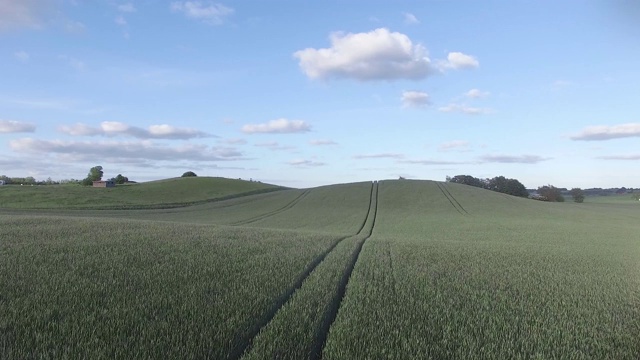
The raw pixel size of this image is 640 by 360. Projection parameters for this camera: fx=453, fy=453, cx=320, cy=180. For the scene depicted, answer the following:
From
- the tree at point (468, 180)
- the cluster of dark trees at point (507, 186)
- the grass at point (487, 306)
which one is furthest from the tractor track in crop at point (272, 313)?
the tree at point (468, 180)

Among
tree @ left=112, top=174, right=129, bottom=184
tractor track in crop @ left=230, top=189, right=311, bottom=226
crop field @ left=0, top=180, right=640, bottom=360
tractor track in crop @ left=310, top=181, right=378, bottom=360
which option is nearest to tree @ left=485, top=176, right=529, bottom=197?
tractor track in crop @ left=230, top=189, right=311, bottom=226

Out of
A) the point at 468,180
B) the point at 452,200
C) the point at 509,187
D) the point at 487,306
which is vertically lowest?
the point at 487,306

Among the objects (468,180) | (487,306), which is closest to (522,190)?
(468,180)

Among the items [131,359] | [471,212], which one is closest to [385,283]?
[131,359]

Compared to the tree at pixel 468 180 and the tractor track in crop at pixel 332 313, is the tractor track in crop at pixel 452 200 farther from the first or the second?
the tree at pixel 468 180

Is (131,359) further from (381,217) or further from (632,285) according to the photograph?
(381,217)

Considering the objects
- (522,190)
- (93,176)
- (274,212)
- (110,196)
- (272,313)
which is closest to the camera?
(272,313)

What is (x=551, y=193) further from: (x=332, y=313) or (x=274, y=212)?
(x=332, y=313)
